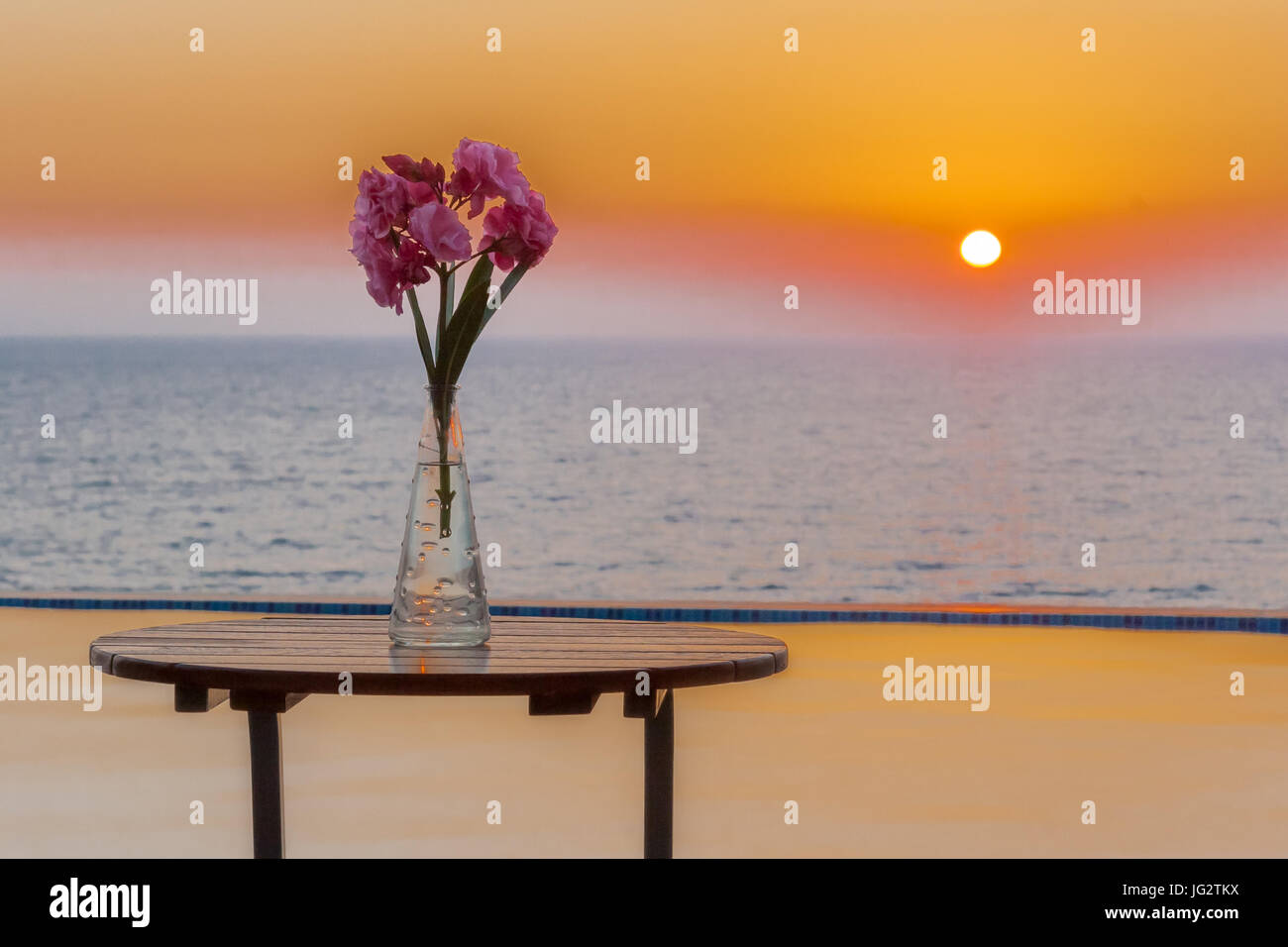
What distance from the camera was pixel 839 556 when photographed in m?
13.6

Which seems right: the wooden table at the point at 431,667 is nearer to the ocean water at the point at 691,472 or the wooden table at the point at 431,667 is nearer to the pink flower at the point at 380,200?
the pink flower at the point at 380,200

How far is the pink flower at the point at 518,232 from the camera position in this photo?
5.97 feet

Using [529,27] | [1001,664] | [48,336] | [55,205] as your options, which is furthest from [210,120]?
[48,336]

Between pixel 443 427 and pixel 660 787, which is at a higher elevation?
pixel 443 427

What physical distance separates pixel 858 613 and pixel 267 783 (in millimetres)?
4226

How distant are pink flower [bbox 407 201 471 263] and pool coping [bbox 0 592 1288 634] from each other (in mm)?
4142

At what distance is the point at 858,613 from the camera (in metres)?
6.02

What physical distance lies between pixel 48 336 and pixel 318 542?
20743 millimetres

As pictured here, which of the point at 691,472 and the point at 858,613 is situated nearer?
the point at 858,613

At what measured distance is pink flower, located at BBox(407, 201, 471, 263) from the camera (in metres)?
1.73

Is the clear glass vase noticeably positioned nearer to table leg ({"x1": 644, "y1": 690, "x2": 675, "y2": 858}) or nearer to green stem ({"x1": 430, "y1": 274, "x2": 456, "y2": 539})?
green stem ({"x1": 430, "y1": 274, "x2": 456, "y2": 539})

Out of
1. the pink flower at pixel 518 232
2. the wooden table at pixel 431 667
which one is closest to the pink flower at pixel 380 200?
the pink flower at pixel 518 232

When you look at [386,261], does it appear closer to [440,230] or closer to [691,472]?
[440,230]

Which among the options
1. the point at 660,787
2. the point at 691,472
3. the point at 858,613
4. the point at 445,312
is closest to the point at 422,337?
the point at 445,312
